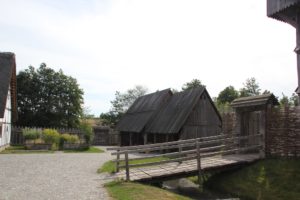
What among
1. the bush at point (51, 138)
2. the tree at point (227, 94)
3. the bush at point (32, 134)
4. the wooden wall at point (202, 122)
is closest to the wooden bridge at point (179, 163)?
the wooden wall at point (202, 122)

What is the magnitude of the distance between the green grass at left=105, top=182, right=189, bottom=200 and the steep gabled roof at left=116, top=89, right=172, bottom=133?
1863cm

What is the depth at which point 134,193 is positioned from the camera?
10719mm

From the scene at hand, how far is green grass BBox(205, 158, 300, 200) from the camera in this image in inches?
472

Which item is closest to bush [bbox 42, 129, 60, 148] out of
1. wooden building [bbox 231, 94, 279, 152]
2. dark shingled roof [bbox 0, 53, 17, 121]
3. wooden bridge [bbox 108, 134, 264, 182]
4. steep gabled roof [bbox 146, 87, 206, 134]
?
dark shingled roof [bbox 0, 53, 17, 121]

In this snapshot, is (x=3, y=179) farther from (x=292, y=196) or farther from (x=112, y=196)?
(x=292, y=196)

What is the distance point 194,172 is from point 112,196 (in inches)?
188

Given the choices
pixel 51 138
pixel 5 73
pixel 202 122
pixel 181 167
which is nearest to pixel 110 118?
pixel 51 138

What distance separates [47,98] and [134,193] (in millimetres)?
37375

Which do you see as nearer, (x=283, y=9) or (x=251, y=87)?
(x=283, y=9)

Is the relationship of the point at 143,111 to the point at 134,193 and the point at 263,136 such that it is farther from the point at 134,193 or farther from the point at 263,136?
the point at 134,193

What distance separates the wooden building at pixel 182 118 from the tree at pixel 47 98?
16890mm

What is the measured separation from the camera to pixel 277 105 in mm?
15641

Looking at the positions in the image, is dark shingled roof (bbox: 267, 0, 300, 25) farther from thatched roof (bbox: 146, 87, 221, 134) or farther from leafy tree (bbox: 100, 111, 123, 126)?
leafy tree (bbox: 100, 111, 123, 126)

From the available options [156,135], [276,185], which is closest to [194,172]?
[276,185]
